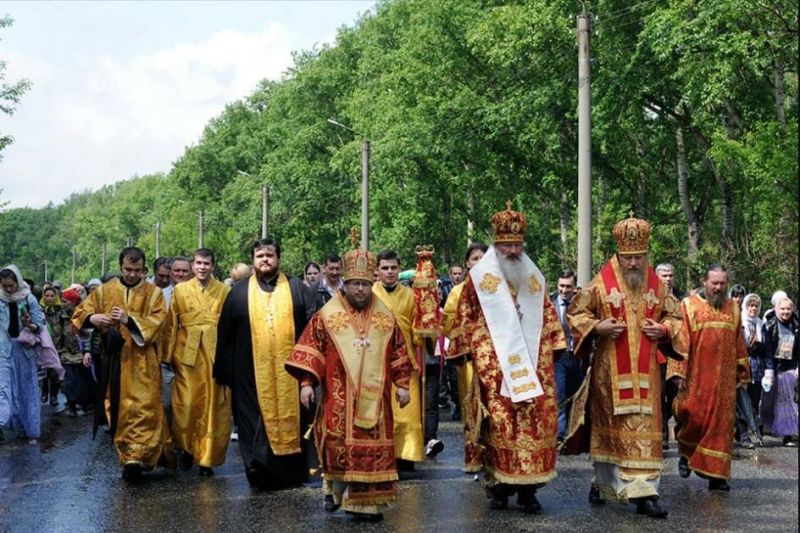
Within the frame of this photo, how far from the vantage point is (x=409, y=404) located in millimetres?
11383

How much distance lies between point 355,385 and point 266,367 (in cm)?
182

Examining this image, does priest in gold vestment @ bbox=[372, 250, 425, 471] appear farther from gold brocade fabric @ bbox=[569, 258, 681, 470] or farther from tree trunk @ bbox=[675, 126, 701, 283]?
tree trunk @ bbox=[675, 126, 701, 283]

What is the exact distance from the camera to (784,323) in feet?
48.0

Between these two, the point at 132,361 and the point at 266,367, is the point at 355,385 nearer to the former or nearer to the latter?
the point at 266,367

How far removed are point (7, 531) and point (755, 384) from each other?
920 centimetres

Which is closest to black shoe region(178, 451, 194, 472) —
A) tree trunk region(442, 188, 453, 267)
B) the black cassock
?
the black cassock

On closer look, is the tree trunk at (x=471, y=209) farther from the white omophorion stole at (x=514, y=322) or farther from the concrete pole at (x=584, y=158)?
the white omophorion stole at (x=514, y=322)

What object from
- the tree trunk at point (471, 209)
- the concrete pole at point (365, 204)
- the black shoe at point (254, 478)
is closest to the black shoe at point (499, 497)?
the black shoe at point (254, 478)

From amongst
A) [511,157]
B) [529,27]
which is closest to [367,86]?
[511,157]

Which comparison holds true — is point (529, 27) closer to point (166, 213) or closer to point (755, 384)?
point (755, 384)

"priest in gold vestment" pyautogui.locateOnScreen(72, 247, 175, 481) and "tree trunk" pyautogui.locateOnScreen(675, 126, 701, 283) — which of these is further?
"tree trunk" pyautogui.locateOnScreen(675, 126, 701, 283)

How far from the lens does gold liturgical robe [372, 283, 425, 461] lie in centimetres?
1123

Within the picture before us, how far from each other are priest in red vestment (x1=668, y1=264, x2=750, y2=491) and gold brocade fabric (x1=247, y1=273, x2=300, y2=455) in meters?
3.05

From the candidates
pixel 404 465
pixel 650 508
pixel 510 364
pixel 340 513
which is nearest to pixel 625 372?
pixel 510 364
